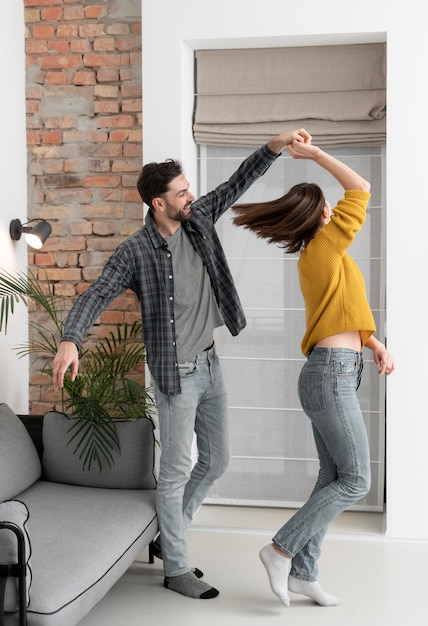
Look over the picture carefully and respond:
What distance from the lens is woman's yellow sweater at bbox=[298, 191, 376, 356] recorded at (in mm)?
2902

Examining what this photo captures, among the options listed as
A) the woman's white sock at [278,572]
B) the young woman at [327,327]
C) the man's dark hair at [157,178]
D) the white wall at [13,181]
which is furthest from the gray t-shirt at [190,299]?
the white wall at [13,181]

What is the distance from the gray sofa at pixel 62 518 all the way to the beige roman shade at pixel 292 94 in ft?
5.61

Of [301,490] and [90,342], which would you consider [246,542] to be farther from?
[90,342]

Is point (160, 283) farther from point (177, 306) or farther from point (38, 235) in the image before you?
point (38, 235)

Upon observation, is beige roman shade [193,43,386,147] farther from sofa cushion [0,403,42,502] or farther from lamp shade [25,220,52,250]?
sofa cushion [0,403,42,502]

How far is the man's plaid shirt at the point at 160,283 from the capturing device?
10.4 ft

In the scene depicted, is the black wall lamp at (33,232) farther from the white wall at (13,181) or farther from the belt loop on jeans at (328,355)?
the belt loop on jeans at (328,355)

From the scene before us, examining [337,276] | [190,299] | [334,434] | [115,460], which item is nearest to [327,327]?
[337,276]

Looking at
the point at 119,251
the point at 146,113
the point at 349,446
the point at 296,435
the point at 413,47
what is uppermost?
the point at 413,47

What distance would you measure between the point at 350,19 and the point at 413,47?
33cm

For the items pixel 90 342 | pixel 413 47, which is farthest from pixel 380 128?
pixel 90 342

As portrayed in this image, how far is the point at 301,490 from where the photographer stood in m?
4.40

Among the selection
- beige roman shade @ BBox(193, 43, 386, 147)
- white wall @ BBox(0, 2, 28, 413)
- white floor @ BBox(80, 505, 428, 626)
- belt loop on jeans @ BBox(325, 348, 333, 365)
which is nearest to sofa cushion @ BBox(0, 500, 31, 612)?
white floor @ BBox(80, 505, 428, 626)

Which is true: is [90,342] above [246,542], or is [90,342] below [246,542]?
above
